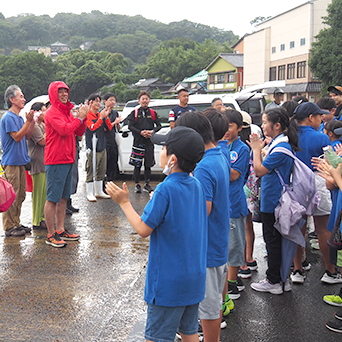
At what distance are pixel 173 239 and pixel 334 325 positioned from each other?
1.81 m

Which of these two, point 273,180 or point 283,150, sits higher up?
point 283,150

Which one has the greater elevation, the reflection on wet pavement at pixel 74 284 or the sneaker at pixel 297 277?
the sneaker at pixel 297 277

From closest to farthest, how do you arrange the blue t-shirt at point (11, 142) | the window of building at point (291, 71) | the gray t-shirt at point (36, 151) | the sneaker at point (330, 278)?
the sneaker at point (330, 278), the blue t-shirt at point (11, 142), the gray t-shirt at point (36, 151), the window of building at point (291, 71)

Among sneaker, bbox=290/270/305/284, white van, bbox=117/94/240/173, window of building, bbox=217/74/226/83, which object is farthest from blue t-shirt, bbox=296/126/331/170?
window of building, bbox=217/74/226/83

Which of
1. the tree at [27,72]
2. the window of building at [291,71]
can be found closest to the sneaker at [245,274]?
the window of building at [291,71]

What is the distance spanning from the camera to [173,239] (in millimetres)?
2215

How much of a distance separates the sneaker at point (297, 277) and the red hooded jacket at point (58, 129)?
9.59 feet

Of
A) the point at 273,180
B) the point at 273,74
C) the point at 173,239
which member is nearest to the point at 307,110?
the point at 273,180

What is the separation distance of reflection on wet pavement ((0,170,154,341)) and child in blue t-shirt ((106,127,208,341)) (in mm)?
1037

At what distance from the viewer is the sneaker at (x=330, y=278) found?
4074 mm

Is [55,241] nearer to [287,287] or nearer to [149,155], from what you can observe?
[287,287]

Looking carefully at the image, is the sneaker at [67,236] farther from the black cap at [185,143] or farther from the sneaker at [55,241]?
the black cap at [185,143]

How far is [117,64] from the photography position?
100375 mm

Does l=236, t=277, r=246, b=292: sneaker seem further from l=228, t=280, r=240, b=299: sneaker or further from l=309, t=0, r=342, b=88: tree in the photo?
l=309, t=0, r=342, b=88: tree
